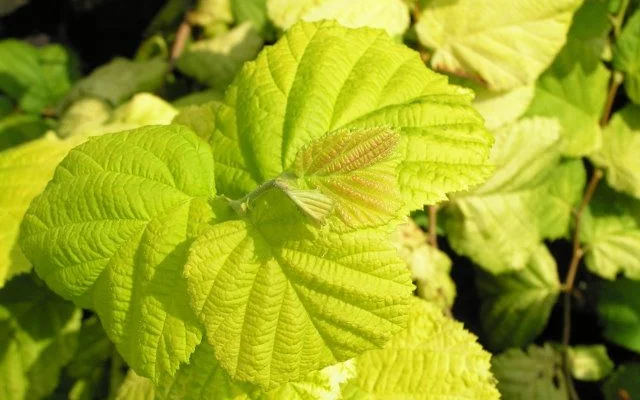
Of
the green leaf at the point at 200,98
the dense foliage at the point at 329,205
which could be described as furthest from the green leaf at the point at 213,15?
the green leaf at the point at 200,98

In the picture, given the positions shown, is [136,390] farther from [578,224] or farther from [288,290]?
[578,224]

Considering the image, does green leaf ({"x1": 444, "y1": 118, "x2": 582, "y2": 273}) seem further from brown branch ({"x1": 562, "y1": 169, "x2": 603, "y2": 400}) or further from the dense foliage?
brown branch ({"x1": 562, "y1": 169, "x2": 603, "y2": 400})

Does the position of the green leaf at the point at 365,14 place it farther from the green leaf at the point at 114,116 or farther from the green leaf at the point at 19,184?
the green leaf at the point at 19,184

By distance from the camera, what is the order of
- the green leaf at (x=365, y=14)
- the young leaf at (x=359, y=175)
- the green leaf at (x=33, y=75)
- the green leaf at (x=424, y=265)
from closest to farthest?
the young leaf at (x=359, y=175)
the green leaf at (x=365, y=14)
the green leaf at (x=424, y=265)
the green leaf at (x=33, y=75)

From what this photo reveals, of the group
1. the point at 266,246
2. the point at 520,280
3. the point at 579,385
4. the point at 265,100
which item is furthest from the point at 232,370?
the point at 579,385

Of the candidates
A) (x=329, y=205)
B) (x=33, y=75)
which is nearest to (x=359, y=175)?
(x=329, y=205)

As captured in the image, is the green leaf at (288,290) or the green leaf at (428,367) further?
the green leaf at (428,367)

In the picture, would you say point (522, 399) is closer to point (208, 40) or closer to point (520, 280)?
point (520, 280)
